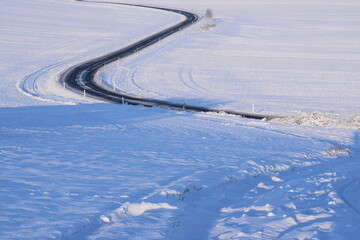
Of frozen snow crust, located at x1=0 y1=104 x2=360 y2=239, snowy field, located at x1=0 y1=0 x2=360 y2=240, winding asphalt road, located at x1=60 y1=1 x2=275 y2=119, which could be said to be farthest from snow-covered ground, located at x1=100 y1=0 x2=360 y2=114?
frozen snow crust, located at x1=0 y1=104 x2=360 y2=239

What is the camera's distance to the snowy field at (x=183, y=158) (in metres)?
8.82

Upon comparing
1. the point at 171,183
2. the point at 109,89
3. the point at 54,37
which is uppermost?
the point at 54,37

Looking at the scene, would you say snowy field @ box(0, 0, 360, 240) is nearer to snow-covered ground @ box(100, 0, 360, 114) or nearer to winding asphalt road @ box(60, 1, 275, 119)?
snow-covered ground @ box(100, 0, 360, 114)

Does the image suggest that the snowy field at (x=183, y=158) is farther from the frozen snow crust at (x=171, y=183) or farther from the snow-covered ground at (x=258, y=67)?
the snow-covered ground at (x=258, y=67)

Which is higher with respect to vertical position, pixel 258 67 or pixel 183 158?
pixel 258 67

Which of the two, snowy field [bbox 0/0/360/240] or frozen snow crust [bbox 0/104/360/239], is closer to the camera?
frozen snow crust [bbox 0/104/360/239]

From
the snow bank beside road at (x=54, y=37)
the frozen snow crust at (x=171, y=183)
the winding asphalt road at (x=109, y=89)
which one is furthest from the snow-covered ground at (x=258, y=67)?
the frozen snow crust at (x=171, y=183)

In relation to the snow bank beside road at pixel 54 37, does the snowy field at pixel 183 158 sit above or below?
below

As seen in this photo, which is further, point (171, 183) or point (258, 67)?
point (258, 67)

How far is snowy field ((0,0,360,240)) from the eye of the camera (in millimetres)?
8820

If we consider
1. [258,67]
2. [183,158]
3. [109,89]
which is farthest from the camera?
[258,67]

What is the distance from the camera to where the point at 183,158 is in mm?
14008

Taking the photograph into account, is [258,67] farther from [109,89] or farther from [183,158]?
[183,158]

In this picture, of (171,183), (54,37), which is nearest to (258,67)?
(54,37)
